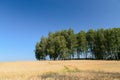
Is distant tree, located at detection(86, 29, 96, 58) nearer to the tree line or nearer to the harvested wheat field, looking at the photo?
the tree line

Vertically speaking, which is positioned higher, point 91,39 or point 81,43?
point 91,39

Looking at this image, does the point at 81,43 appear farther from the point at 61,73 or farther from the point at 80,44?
the point at 61,73

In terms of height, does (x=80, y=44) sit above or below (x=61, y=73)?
above

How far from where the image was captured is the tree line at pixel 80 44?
248ft

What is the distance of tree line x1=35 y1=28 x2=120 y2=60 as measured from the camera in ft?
248

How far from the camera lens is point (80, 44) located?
263ft

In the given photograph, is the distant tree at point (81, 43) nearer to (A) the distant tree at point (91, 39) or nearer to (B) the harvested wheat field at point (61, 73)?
(A) the distant tree at point (91, 39)

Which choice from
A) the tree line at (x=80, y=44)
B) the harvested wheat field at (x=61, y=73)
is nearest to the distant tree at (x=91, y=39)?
the tree line at (x=80, y=44)

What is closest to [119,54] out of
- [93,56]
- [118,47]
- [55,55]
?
[118,47]

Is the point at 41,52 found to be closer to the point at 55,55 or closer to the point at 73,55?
the point at 55,55

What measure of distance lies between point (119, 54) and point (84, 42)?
11534 mm

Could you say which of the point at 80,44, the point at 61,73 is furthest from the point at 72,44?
the point at 61,73

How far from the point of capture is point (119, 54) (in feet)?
258

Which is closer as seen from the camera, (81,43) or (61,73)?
(61,73)
